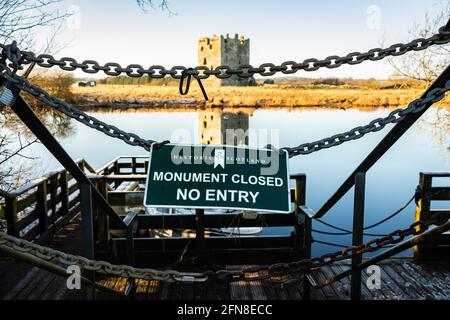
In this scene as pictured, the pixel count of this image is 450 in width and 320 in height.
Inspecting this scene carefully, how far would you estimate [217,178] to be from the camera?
2080 millimetres

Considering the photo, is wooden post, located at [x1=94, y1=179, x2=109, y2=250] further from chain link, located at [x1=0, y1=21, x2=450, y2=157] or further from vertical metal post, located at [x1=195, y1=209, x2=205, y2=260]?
chain link, located at [x1=0, y1=21, x2=450, y2=157]

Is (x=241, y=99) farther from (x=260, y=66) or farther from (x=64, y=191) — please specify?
(x=260, y=66)

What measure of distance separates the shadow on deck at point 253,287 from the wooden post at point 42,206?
113cm

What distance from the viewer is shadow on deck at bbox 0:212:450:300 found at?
12.7ft

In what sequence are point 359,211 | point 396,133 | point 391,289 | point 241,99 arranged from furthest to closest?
point 241,99, point 391,289, point 359,211, point 396,133

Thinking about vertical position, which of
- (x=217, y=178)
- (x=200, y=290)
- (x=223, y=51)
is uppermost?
(x=223, y=51)

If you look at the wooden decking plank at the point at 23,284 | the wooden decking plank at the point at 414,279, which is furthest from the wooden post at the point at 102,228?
the wooden decking plank at the point at 414,279

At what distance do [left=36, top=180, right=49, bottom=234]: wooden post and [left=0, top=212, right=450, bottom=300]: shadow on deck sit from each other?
113 cm

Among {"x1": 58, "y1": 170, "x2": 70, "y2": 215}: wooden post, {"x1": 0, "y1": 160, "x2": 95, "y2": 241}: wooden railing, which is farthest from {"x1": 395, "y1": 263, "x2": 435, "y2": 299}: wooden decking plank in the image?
{"x1": 58, "y1": 170, "x2": 70, "y2": 215}: wooden post

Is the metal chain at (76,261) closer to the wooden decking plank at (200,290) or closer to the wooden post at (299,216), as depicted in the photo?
the wooden decking plank at (200,290)

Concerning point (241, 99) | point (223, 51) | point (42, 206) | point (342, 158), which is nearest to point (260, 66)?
point (42, 206)

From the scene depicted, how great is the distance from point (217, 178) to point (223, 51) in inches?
2704

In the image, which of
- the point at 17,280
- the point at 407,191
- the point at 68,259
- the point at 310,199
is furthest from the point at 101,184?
the point at 407,191

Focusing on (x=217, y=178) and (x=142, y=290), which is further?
(x=142, y=290)
